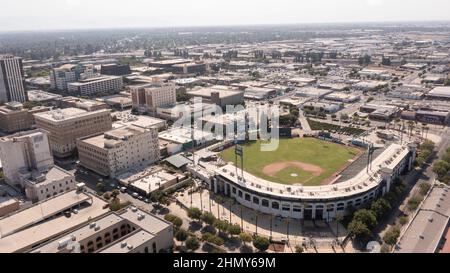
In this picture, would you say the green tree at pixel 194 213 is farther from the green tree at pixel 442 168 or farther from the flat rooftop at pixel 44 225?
the green tree at pixel 442 168

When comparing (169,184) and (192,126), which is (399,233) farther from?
(192,126)

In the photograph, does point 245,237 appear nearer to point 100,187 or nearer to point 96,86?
point 100,187

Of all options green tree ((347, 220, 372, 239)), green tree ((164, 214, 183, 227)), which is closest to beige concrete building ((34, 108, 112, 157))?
green tree ((164, 214, 183, 227))

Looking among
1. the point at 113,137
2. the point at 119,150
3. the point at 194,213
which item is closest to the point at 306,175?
the point at 194,213

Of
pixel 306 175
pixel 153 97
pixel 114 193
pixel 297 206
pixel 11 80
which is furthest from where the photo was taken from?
pixel 11 80

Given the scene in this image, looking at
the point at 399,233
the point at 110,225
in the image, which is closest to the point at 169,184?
the point at 110,225

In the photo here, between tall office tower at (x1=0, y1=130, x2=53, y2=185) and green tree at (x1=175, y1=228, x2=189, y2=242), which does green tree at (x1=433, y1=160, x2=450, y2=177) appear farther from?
tall office tower at (x1=0, y1=130, x2=53, y2=185)
